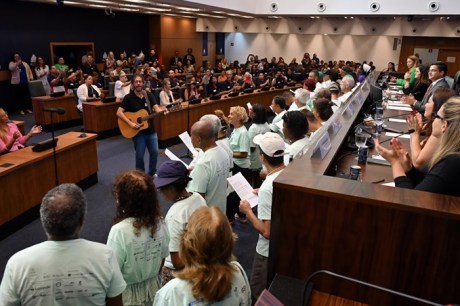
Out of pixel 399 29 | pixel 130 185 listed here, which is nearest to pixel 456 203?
pixel 130 185

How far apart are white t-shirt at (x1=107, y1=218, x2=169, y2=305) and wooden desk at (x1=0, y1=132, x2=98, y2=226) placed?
2.47m

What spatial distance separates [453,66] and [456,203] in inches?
A: 631

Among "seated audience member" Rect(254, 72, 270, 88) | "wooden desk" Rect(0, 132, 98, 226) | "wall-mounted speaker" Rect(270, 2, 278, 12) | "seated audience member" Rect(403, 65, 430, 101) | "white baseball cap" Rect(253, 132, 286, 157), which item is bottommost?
"wooden desk" Rect(0, 132, 98, 226)

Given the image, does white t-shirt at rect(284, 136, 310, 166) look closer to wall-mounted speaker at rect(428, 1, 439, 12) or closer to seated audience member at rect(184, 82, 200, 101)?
seated audience member at rect(184, 82, 200, 101)

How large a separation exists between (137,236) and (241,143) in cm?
246

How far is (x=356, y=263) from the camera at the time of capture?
1.67 m

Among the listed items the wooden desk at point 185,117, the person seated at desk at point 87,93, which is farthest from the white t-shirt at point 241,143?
the person seated at desk at point 87,93

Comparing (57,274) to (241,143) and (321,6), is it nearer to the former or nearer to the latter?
(241,143)

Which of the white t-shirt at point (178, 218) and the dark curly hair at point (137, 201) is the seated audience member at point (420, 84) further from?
the dark curly hair at point (137, 201)

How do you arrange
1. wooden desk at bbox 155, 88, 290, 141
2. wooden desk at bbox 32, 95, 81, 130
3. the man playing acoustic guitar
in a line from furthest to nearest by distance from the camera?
wooden desk at bbox 32, 95, 81, 130, wooden desk at bbox 155, 88, 290, 141, the man playing acoustic guitar

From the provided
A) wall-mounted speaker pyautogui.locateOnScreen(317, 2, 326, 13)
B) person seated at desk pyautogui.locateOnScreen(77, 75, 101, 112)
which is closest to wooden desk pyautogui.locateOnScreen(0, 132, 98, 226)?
person seated at desk pyautogui.locateOnScreen(77, 75, 101, 112)

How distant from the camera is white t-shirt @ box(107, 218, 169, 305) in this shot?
1.84m

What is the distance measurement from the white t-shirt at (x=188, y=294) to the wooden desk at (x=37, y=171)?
3068 millimetres

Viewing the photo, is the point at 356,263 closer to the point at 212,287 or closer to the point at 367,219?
the point at 367,219
